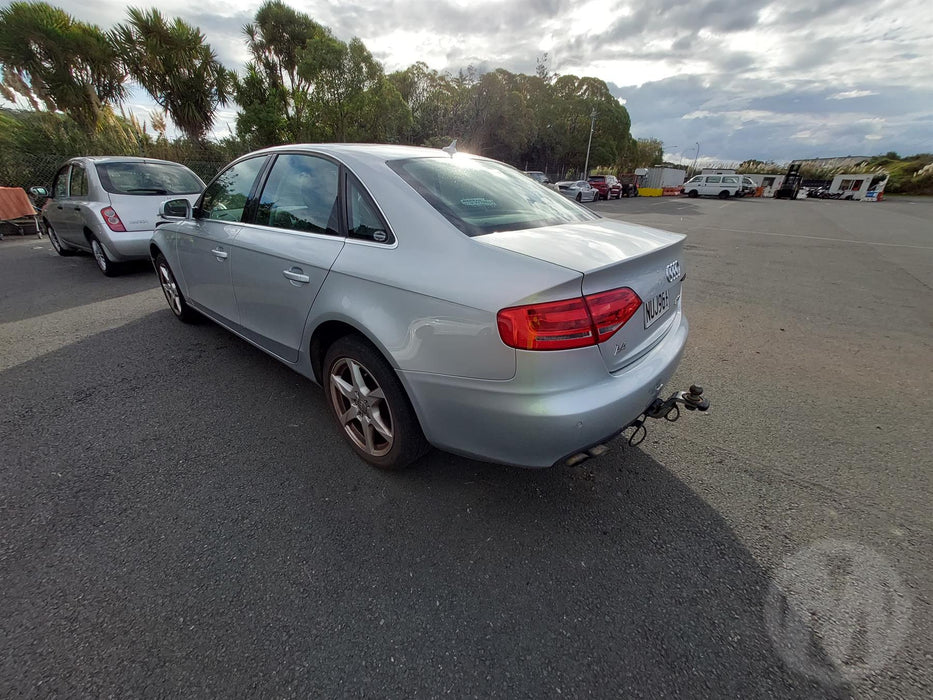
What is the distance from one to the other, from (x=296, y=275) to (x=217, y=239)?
3.91 ft

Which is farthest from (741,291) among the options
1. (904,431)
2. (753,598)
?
(753,598)

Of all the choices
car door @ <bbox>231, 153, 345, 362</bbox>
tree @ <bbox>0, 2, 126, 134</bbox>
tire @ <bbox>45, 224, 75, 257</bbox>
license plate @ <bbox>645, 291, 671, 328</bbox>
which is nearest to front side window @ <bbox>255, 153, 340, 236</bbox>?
car door @ <bbox>231, 153, 345, 362</bbox>

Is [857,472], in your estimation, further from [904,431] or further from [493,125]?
[493,125]

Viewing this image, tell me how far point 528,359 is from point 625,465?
1.23m

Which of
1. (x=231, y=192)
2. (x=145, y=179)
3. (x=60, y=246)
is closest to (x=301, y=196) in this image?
(x=231, y=192)

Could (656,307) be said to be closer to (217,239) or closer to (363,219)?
(363,219)

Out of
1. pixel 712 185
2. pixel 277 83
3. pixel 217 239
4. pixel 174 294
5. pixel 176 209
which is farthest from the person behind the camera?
pixel 712 185

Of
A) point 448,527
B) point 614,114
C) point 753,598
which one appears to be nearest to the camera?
A: point 753,598

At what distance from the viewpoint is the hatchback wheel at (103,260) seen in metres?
5.94

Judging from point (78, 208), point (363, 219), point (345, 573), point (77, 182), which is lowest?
point (345, 573)

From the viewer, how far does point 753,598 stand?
1.63 meters

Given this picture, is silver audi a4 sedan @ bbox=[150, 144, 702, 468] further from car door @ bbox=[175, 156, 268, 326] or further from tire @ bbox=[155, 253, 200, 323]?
tire @ bbox=[155, 253, 200, 323]

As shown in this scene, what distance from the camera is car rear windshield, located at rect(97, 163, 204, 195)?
5828mm

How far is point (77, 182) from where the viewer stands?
630 cm
